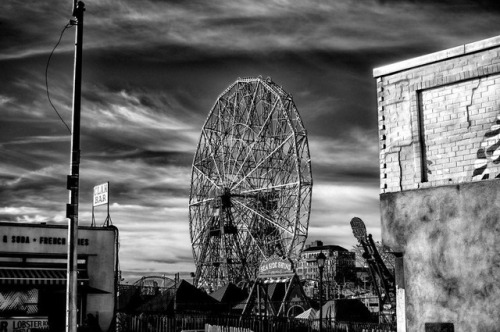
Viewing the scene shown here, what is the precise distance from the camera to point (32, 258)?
2750cm

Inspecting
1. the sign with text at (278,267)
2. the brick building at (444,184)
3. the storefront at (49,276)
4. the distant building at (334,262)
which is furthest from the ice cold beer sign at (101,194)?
the distant building at (334,262)

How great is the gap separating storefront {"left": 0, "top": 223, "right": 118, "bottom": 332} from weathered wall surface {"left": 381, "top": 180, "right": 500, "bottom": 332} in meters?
16.6

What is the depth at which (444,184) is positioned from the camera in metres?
14.1

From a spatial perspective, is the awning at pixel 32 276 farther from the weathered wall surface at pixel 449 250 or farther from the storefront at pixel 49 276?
the weathered wall surface at pixel 449 250

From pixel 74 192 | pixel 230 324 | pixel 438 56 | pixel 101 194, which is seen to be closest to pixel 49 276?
pixel 230 324

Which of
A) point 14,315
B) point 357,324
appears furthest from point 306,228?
point 14,315

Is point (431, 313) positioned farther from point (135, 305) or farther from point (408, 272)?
point (135, 305)

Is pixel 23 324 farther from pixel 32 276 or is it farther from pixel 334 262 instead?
pixel 334 262

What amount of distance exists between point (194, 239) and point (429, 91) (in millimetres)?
51565

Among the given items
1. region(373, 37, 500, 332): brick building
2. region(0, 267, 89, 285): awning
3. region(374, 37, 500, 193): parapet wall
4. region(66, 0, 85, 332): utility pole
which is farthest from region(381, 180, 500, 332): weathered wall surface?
region(0, 267, 89, 285): awning

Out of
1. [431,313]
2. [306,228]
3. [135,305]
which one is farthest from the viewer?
[306,228]

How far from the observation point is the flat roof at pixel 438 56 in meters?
13.8

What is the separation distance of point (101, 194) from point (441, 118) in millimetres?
9216

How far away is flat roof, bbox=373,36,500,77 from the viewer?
13820 millimetres
